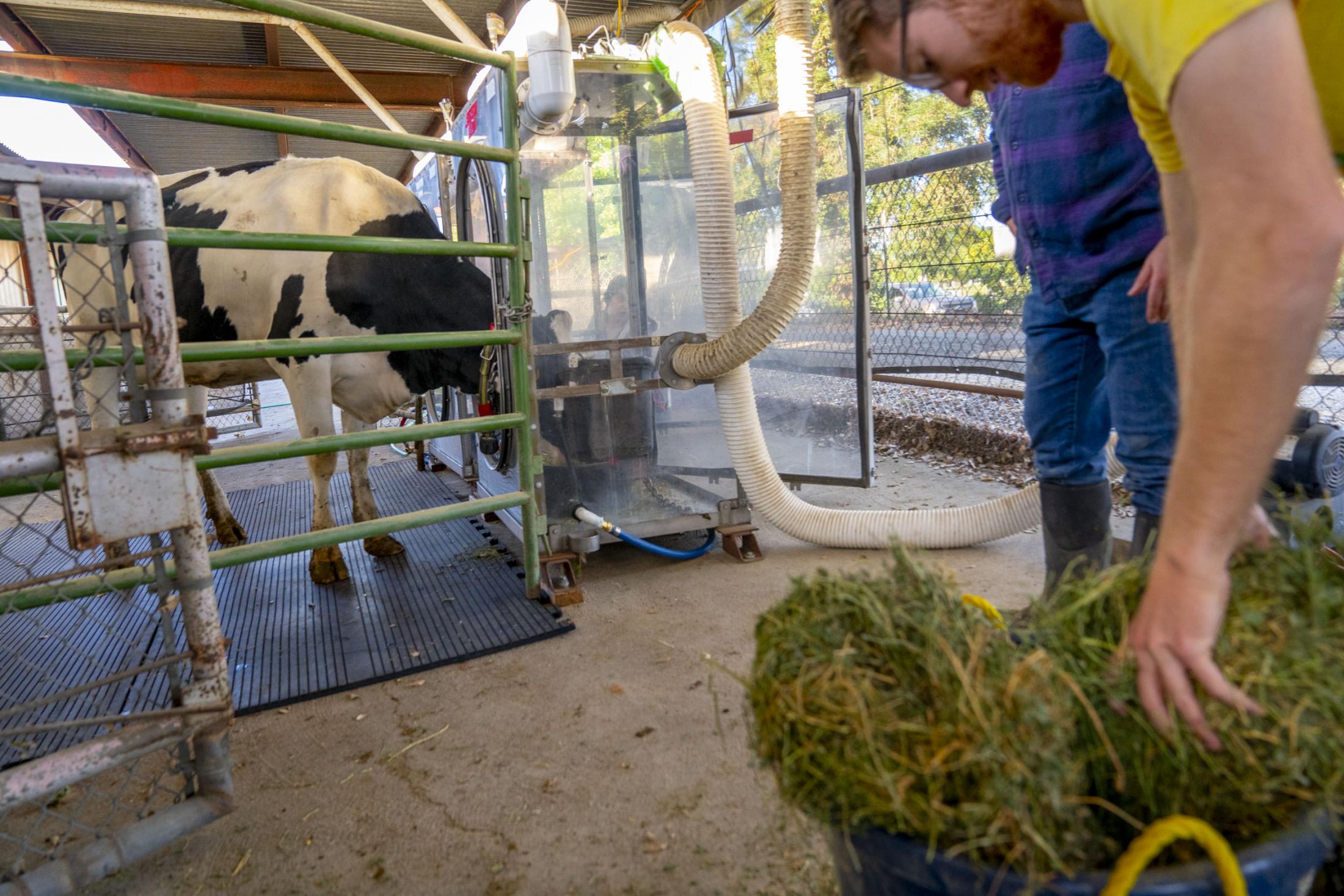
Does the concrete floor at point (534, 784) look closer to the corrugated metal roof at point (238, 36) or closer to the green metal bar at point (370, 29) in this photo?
the green metal bar at point (370, 29)

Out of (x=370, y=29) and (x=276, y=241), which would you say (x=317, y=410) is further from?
(x=370, y=29)

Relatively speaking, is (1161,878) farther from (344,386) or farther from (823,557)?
(344,386)

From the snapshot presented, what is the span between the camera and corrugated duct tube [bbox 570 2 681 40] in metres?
3.89

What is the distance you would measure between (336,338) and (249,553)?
0.63 m

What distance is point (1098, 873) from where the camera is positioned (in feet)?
2.08

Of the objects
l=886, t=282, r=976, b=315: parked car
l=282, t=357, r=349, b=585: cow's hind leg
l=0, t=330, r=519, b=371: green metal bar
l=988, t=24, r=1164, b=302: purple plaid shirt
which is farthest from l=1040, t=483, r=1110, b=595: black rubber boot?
l=886, t=282, r=976, b=315: parked car

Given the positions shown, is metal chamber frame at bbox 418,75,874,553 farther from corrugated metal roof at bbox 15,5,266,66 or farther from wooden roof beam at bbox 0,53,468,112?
wooden roof beam at bbox 0,53,468,112

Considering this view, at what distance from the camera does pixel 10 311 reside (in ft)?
10.5

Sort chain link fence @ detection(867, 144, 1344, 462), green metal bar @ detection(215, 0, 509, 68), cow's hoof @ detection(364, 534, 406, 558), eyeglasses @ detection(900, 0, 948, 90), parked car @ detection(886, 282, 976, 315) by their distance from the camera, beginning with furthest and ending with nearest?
parked car @ detection(886, 282, 976, 315), chain link fence @ detection(867, 144, 1344, 462), cow's hoof @ detection(364, 534, 406, 558), green metal bar @ detection(215, 0, 509, 68), eyeglasses @ detection(900, 0, 948, 90)

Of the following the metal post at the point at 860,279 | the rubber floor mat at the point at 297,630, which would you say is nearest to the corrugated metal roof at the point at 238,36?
the metal post at the point at 860,279

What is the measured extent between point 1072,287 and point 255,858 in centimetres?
186

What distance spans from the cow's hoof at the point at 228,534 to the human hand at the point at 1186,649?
139 inches

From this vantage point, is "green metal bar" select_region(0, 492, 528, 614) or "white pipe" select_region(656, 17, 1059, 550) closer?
"green metal bar" select_region(0, 492, 528, 614)

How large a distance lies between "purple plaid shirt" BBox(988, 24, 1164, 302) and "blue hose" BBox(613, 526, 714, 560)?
152 centimetres
